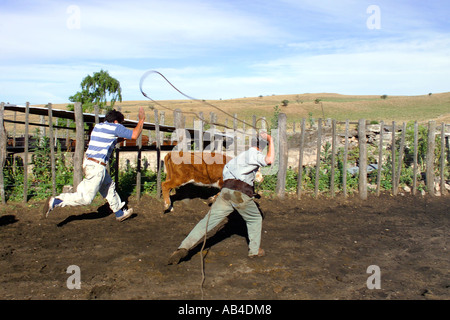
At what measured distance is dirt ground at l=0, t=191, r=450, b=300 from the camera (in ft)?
13.6

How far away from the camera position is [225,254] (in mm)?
5254

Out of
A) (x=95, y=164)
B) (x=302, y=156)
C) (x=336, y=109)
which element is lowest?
(x=302, y=156)

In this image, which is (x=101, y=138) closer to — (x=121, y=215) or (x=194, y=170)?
(x=121, y=215)

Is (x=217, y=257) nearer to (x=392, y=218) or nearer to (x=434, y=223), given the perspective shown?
(x=392, y=218)

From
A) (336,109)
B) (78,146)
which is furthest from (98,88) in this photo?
(336,109)

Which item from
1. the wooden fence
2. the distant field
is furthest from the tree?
the distant field

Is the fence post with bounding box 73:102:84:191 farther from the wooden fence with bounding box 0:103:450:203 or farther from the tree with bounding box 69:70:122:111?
the tree with bounding box 69:70:122:111

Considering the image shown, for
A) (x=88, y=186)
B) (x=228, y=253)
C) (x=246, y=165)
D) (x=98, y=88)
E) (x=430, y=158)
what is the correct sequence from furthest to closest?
(x=98, y=88), (x=430, y=158), (x=88, y=186), (x=228, y=253), (x=246, y=165)

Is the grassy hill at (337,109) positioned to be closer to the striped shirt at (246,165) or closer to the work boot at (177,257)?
the striped shirt at (246,165)

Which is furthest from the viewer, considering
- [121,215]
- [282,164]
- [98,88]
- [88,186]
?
[98,88]

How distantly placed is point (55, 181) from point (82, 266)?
12.0 ft

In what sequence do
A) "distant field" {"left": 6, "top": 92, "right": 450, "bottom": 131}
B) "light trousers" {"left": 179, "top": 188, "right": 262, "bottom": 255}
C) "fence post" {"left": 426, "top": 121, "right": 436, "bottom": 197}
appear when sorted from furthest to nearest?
"distant field" {"left": 6, "top": 92, "right": 450, "bottom": 131}, "fence post" {"left": 426, "top": 121, "right": 436, "bottom": 197}, "light trousers" {"left": 179, "top": 188, "right": 262, "bottom": 255}
